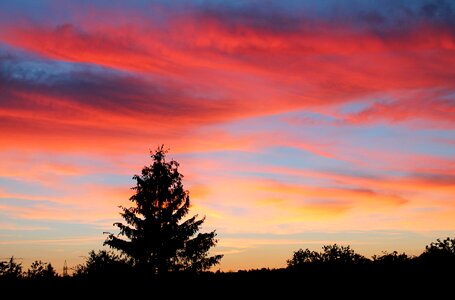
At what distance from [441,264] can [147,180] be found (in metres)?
32.8

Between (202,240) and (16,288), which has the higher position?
(202,240)

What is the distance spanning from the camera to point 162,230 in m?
42.6

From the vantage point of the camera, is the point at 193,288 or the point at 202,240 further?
the point at 202,240

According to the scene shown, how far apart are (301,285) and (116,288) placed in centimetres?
610

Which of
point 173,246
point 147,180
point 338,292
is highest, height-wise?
point 147,180

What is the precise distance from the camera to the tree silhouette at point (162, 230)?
41.7m

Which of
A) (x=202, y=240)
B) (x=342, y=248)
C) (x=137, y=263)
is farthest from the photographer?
(x=342, y=248)

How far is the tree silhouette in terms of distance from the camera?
41.7 metres

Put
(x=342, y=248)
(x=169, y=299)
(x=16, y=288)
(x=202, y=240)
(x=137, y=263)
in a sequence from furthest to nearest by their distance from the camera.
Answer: (x=342, y=248)
(x=202, y=240)
(x=137, y=263)
(x=16, y=288)
(x=169, y=299)

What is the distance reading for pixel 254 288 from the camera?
1534cm

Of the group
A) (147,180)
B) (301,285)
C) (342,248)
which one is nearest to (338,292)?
(301,285)

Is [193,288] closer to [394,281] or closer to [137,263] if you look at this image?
[394,281]

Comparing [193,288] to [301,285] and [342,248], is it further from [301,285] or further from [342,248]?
[342,248]

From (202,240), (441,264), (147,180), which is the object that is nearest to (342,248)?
(202,240)
